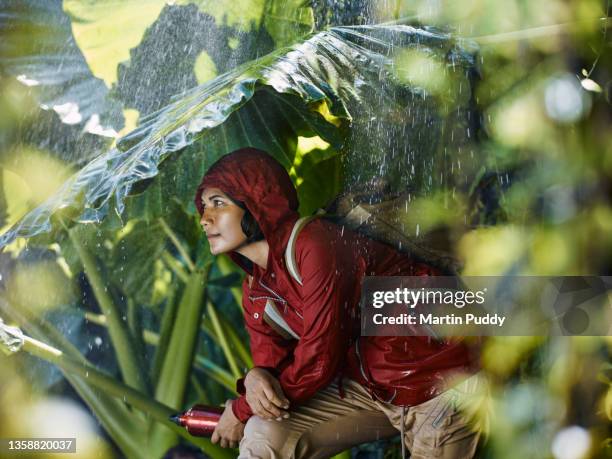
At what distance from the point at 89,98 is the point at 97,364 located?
44.5 inches

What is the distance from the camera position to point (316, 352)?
3.29m

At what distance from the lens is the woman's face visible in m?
3.48

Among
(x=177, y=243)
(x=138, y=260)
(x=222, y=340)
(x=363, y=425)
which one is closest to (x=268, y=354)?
(x=363, y=425)

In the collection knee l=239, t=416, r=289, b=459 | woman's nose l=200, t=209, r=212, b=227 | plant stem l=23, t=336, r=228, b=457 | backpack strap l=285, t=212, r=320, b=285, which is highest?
woman's nose l=200, t=209, r=212, b=227

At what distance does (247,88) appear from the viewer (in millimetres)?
3309

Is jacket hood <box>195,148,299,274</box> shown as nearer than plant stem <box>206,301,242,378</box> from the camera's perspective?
Yes

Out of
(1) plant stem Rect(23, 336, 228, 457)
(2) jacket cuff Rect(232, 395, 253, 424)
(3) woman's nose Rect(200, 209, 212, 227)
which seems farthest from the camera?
(1) plant stem Rect(23, 336, 228, 457)

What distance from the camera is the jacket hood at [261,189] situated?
3416 millimetres

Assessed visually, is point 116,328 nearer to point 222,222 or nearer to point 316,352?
point 222,222

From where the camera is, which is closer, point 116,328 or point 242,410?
point 242,410

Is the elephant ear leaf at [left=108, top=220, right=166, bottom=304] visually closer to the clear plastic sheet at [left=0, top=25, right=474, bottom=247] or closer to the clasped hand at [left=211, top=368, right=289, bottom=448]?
the clear plastic sheet at [left=0, top=25, right=474, bottom=247]

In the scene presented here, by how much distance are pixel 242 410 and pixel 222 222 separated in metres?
0.67

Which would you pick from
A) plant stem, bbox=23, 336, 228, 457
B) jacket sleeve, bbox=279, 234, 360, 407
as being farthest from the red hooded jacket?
plant stem, bbox=23, 336, 228, 457

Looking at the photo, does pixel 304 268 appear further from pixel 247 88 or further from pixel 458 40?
pixel 458 40
